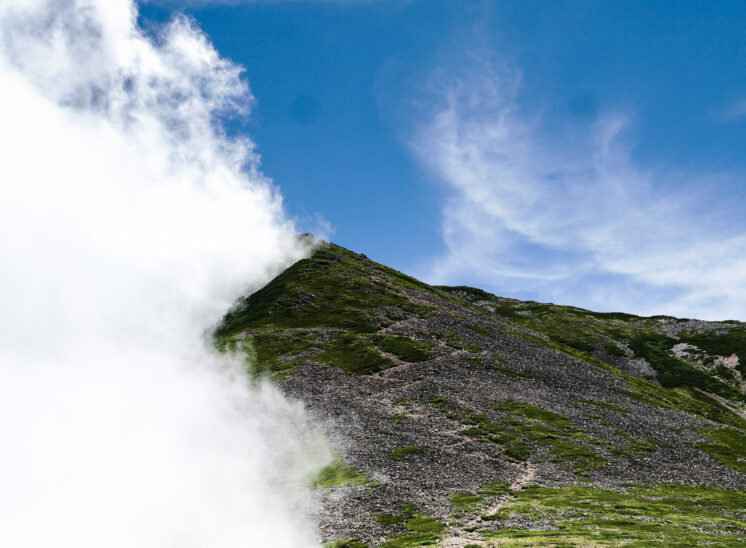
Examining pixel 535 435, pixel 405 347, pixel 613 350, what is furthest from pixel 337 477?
pixel 613 350

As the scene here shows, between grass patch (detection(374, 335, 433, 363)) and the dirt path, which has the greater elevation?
grass patch (detection(374, 335, 433, 363))

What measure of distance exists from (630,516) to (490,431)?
3174cm

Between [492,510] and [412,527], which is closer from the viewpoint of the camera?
[412,527]

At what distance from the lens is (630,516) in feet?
134

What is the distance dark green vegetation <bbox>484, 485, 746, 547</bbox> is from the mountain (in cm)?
25

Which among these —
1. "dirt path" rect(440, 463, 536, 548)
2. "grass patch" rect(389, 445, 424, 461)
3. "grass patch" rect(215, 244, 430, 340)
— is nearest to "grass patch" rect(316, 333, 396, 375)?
"grass patch" rect(215, 244, 430, 340)

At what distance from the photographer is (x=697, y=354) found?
176375 mm

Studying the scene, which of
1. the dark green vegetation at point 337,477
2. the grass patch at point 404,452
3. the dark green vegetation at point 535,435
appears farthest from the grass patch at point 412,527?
the dark green vegetation at point 535,435

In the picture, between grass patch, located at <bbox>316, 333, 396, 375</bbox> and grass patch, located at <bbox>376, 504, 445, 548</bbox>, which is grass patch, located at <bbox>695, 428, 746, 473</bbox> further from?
grass patch, located at <bbox>316, 333, 396, 375</bbox>

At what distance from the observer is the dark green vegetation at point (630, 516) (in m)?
32.6

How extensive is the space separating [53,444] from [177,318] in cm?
14125

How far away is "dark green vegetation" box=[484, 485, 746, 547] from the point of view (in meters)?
32.6

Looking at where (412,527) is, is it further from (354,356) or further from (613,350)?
(613,350)

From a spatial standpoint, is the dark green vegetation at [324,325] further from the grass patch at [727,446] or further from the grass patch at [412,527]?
the grass patch at [412,527]
